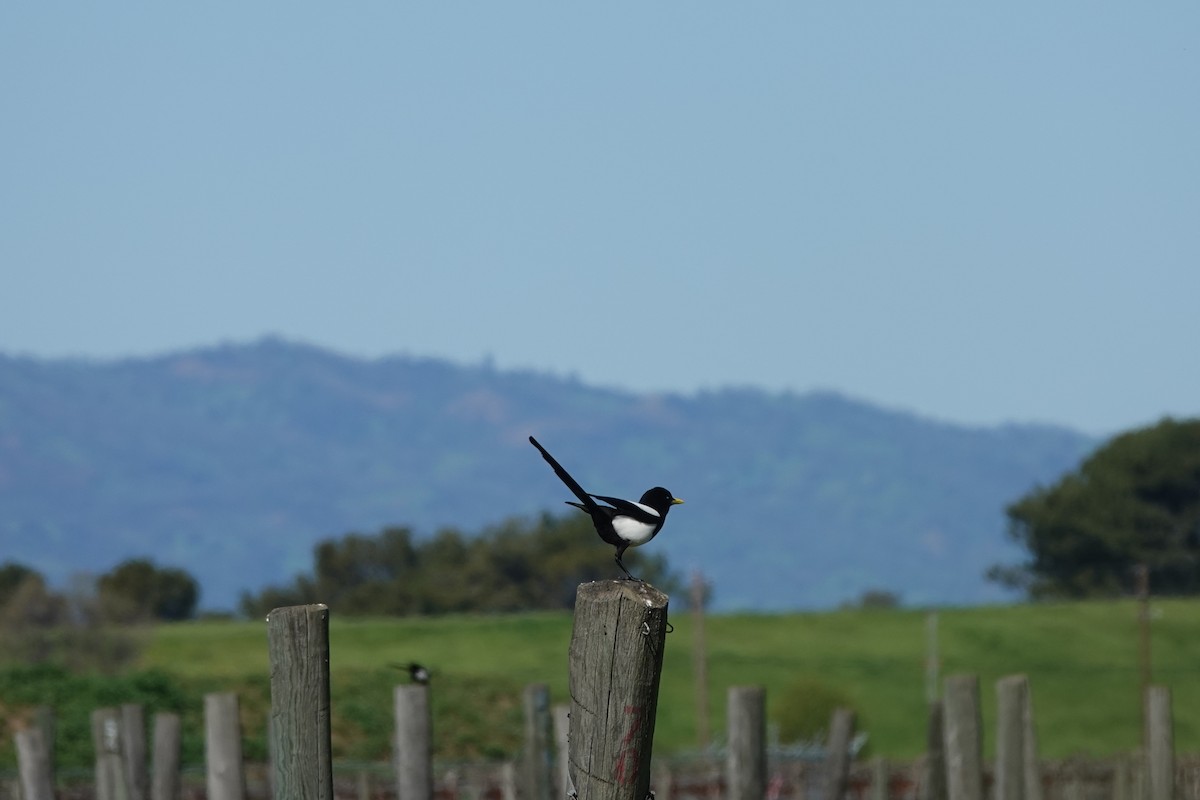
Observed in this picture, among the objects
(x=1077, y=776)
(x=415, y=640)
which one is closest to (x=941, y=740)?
(x=1077, y=776)

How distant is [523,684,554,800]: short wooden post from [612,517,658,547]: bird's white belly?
645 cm

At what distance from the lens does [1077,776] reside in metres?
29.0

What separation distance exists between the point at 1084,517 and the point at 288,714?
10677 cm

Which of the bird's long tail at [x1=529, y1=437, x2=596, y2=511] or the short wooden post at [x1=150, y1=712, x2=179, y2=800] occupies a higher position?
the bird's long tail at [x1=529, y1=437, x2=596, y2=511]

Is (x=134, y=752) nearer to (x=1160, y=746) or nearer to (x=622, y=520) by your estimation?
(x=1160, y=746)

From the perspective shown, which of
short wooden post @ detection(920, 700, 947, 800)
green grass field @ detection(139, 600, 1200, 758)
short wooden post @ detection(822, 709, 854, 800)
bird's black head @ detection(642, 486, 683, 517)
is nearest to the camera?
bird's black head @ detection(642, 486, 683, 517)

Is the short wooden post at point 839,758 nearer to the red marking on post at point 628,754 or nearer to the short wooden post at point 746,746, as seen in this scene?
the short wooden post at point 746,746

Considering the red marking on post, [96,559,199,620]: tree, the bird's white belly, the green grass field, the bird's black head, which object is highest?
the bird's black head

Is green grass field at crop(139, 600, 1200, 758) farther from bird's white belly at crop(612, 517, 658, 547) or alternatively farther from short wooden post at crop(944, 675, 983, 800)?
bird's white belly at crop(612, 517, 658, 547)

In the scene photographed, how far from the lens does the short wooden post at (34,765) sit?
14.6 metres

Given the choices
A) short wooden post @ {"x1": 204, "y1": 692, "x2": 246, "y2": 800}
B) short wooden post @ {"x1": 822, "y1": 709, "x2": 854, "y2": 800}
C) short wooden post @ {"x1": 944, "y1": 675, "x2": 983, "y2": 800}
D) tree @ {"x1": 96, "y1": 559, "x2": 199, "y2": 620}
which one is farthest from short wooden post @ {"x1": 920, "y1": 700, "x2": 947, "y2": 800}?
tree @ {"x1": 96, "y1": 559, "x2": 199, "y2": 620}

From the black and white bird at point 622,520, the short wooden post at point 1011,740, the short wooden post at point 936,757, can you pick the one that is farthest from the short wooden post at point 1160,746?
the black and white bird at point 622,520

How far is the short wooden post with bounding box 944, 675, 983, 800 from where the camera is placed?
535 inches

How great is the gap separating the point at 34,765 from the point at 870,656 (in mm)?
66847
